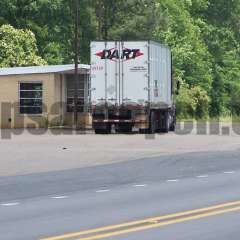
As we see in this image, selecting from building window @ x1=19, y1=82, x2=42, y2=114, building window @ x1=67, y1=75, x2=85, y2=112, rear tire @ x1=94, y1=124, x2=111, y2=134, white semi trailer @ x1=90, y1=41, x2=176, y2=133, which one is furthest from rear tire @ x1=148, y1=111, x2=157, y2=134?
building window @ x1=19, y1=82, x2=42, y2=114

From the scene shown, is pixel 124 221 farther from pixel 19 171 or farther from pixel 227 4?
pixel 227 4

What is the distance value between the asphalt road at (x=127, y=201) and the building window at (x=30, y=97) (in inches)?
987

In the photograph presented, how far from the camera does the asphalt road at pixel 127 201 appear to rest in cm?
1232

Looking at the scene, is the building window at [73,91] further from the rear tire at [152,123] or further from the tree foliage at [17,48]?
the tree foliage at [17,48]

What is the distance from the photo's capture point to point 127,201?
53.3 ft

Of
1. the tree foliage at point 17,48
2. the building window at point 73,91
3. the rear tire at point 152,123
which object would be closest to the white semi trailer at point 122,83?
the rear tire at point 152,123

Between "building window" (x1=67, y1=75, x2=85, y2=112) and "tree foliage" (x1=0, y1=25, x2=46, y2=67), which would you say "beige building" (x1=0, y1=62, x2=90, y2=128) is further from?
"tree foliage" (x1=0, y1=25, x2=46, y2=67)

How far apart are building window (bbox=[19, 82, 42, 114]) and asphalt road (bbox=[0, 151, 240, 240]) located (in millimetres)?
25076

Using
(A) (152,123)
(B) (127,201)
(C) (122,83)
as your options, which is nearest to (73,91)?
(A) (152,123)

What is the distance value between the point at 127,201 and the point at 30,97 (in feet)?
112

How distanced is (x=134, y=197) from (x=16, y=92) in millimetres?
33843

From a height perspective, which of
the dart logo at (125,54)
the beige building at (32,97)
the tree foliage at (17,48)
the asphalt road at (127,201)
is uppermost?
the tree foliage at (17,48)

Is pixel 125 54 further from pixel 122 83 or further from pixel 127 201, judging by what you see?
pixel 127 201

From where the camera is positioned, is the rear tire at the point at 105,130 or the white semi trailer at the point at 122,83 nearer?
the white semi trailer at the point at 122,83
